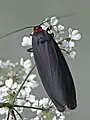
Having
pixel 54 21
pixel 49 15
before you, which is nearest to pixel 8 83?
pixel 54 21

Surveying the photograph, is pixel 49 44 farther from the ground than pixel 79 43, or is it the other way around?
pixel 79 43

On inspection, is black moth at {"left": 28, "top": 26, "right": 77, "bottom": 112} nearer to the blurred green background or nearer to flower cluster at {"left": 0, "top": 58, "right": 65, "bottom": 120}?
flower cluster at {"left": 0, "top": 58, "right": 65, "bottom": 120}

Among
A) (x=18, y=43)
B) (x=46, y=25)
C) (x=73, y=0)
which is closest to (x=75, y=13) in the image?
(x=73, y=0)

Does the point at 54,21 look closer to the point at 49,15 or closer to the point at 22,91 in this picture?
the point at 22,91

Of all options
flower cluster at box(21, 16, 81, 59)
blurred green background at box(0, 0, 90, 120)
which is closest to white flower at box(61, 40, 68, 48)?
flower cluster at box(21, 16, 81, 59)

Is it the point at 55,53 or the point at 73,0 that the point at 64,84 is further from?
the point at 73,0

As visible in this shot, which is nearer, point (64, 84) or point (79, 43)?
point (64, 84)

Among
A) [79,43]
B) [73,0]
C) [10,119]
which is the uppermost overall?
[73,0]
